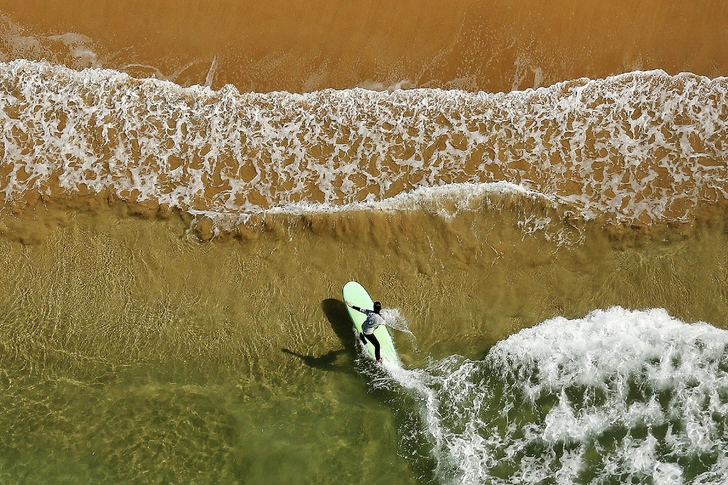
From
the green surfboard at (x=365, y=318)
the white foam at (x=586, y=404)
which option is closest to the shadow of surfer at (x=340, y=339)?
the green surfboard at (x=365, y=318)

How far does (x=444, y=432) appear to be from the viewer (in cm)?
823

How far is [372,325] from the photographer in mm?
8297

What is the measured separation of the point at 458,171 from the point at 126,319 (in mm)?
5705

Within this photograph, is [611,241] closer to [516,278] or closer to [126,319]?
[516,278]

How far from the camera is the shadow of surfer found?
881 centimetres

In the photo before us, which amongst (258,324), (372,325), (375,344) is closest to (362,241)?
(372,325)

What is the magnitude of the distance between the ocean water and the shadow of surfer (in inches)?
1.2

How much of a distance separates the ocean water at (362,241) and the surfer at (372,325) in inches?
13.5

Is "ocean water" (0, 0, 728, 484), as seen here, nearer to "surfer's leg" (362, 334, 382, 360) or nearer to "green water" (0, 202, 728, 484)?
"green water" (0, 202, 728, 484)

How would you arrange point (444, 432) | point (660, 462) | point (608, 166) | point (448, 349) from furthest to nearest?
point (608, 166) < point (448, 349) < point (444, 432) < point (660, 462)

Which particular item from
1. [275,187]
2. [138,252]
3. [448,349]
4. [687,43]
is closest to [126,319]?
[138,252]

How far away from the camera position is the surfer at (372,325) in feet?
26.9

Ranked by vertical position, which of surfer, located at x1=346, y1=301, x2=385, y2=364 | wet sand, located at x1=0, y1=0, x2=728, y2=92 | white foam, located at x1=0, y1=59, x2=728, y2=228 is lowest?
surfer, located at x1=346, y1=301, x2=385, y2=364

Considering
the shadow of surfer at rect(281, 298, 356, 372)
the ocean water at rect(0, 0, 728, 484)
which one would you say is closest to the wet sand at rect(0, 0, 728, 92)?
the ocean water at rect(0, 0, 728, 484)
